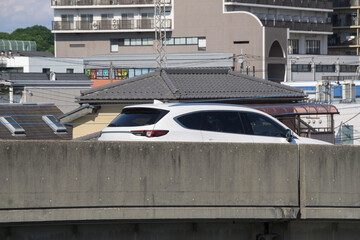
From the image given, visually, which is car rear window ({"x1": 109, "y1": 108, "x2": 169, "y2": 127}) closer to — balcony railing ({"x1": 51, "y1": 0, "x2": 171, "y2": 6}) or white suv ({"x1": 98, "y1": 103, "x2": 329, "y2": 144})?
white suv ({"x1": 98, "y1": 103, "x2": 329, "y2": 144})

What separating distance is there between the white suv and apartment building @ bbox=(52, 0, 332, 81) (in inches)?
2329

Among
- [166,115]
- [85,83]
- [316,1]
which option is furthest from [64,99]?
[316,1]

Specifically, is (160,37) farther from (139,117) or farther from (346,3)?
(346,3)

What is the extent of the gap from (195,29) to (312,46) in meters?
19.0

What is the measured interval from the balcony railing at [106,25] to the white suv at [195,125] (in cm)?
6577

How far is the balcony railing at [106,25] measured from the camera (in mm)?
77062

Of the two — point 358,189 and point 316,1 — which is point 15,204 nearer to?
point 358,189

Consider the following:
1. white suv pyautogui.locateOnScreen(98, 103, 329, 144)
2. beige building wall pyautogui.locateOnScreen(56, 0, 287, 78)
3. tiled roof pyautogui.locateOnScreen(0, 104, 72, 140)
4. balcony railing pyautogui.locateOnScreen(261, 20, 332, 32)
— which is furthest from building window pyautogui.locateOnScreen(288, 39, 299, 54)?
white suv pyautogui.locateOnScreen(98, 103, 329, 144)

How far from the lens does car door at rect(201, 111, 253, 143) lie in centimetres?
1127

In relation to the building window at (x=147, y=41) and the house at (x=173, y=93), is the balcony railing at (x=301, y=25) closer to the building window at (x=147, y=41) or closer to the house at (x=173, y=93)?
the building window at (x=147, y=41)

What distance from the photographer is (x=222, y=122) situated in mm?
11438

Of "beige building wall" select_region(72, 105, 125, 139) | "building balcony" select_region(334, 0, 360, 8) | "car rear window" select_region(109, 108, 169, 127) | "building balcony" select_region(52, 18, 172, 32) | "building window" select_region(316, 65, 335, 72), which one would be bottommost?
"beige building wall" select_region(72, 105, 125, 139)

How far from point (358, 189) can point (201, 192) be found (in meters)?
2.38

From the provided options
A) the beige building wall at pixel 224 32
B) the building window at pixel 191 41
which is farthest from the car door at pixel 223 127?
the building window at pixel 191 41
